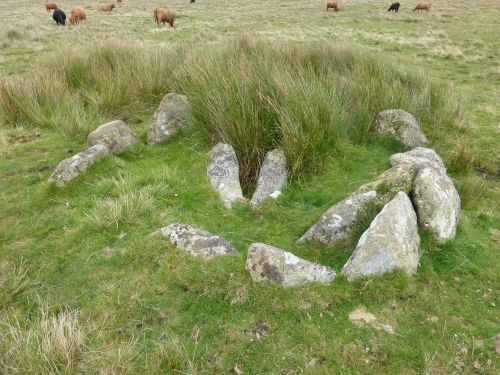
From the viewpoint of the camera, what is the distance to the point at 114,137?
5.89 metres

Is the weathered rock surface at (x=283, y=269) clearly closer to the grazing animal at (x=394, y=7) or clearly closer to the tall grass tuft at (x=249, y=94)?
the tall grass tuft at (x=249, y=94)

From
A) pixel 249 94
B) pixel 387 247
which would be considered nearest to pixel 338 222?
pixel 387 247

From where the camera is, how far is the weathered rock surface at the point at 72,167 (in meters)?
4.99

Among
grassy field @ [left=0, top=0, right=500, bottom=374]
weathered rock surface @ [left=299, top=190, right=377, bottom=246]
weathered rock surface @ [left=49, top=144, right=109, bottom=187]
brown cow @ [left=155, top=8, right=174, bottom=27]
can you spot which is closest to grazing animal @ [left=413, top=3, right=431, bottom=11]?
brown cow @ [left=155, top=8, right=174, bottom=27]

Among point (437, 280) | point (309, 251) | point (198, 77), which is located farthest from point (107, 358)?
point (198, 77)

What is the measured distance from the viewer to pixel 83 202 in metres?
4.66

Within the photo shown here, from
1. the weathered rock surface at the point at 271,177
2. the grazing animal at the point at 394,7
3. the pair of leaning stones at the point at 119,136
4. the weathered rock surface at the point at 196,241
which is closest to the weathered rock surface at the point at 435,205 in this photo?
the weathered rock surface at the point at 271,177

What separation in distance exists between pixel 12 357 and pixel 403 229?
10.6 feet

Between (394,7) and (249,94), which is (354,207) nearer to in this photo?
(249,94)

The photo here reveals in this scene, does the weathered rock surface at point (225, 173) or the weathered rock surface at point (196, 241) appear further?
the weathered rock surface at point (225, 173)

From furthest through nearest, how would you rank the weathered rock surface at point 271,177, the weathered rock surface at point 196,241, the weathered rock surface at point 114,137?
the weathered rock surface at point 114,137, the weathered rock surface at point 271,177, the weathered rock surface at point 196,241

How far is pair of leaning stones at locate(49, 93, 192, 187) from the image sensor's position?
5.07 meters

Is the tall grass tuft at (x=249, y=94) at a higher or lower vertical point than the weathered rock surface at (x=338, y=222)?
higher

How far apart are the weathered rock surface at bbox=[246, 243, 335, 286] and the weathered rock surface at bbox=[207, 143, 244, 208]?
1.25 meters
